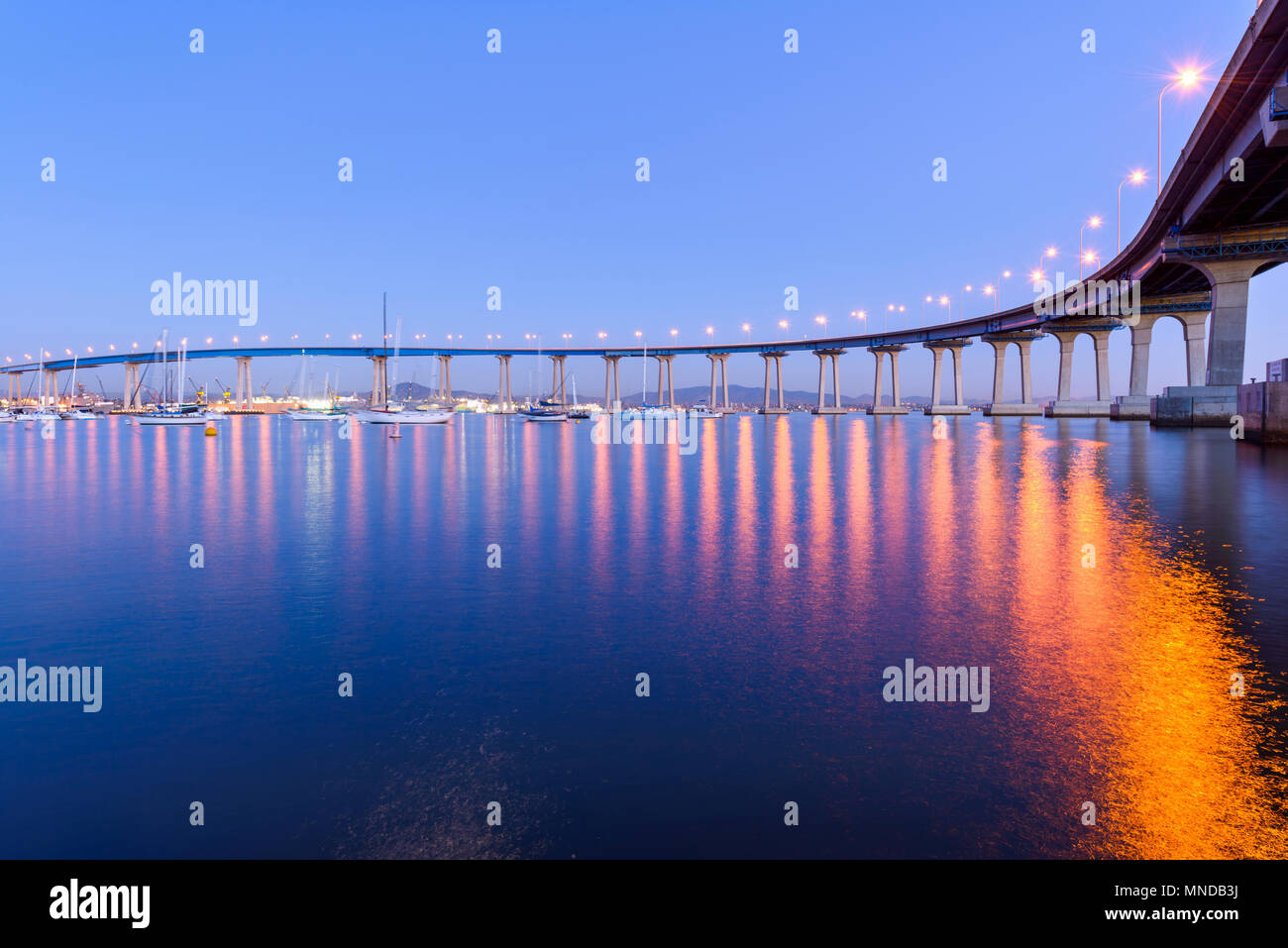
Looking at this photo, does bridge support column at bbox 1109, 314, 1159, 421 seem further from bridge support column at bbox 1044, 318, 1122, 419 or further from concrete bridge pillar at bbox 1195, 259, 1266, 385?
concrete bridge pillar at bbox 1195, 259, 1266, 385

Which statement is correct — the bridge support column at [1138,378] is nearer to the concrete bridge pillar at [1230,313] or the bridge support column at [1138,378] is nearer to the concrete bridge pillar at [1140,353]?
the concrete bridge pillar at [1140,353]

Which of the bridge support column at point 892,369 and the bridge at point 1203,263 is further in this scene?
the bridge support column at point 892,369

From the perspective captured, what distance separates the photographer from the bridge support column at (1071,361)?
395 ft

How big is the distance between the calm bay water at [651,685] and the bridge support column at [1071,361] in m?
116

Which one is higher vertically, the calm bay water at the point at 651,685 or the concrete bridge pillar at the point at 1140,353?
the concrete bridge pillar at the point at 1140,353

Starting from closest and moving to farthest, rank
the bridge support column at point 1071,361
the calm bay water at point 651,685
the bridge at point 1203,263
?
the calm bay water at point 651,685
the bridge at point 1203,263
the bridge support column at point 1071,361

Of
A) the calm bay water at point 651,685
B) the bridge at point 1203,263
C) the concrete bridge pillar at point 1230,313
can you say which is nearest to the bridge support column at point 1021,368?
the bridge at point 1203,263

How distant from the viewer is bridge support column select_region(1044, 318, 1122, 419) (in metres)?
120

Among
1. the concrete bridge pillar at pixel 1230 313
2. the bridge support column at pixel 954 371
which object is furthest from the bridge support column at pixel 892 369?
the concrete bridge pillar at pixel 1230 313

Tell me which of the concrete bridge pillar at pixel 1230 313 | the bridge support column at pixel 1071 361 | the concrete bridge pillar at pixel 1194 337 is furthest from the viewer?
the bridge support column at pixel 1071 361

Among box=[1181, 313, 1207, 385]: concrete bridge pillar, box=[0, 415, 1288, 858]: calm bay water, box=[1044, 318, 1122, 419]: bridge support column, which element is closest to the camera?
box=[0, 415, 1288, 858]: calm bay water

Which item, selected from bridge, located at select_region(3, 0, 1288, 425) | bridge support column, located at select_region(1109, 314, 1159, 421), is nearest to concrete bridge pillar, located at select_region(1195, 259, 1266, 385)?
bridge, located at select_region(3, 0, 1288, 425)

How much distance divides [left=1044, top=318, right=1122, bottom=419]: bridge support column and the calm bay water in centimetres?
11571

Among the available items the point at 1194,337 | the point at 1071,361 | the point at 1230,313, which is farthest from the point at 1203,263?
the point at 1071,361
